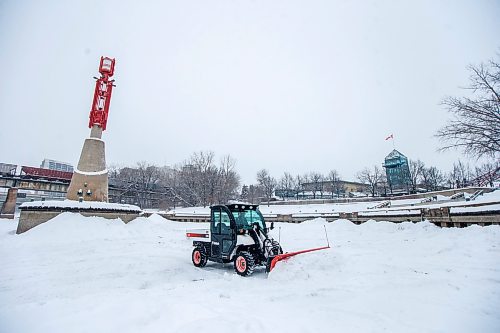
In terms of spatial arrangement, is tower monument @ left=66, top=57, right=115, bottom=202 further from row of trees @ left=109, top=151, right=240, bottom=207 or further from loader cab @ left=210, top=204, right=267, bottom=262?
row of trees @ left=109, top=151, right=240, bottom=207

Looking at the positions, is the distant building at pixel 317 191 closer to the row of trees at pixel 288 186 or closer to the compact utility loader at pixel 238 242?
the row of trees at pixel 288 186

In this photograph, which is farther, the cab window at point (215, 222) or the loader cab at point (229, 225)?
the cab window at point (215, 222)

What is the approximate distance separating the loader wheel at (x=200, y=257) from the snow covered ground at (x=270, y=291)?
0.34m

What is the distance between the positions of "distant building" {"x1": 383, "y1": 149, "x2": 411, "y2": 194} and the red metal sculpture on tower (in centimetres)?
5867

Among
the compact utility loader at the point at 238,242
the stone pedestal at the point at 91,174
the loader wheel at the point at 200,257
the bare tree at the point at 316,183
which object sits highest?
the bare tree at the point at 316,183

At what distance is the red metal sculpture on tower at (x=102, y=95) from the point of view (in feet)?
74.1

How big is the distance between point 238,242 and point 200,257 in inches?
86.1

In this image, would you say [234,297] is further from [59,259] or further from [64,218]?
[64,218]

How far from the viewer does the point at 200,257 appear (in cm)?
971

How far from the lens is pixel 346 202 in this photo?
4572cm

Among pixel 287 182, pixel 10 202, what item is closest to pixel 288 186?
pixel 287 182

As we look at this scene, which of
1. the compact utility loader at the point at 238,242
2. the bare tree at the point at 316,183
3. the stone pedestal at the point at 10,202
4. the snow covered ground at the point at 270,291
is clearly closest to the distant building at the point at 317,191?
the bare tree at the point at 316,183

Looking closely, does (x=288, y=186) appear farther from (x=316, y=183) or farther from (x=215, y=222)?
(x=215, y=222)

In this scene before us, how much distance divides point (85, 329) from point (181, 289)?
9.36 ft
